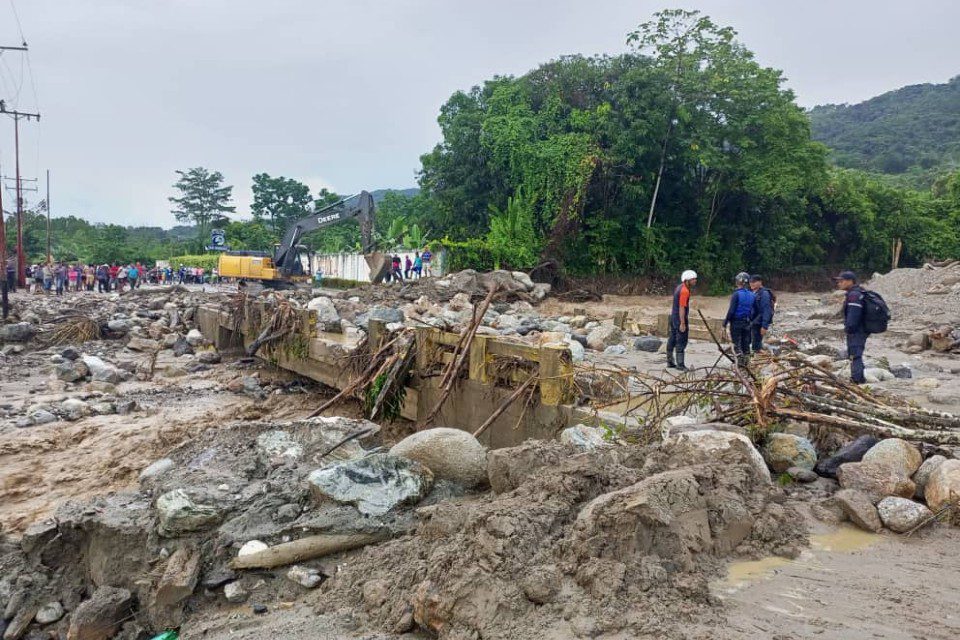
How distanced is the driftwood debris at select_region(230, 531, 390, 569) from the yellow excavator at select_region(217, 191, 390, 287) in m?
19.0

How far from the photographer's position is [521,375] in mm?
7117

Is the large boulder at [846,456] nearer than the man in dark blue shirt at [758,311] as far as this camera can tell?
Yes

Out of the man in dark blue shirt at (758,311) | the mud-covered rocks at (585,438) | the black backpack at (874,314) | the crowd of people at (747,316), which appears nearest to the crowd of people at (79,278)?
the crowd of people at (747,316)

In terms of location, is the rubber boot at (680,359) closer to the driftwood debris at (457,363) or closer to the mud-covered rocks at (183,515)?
the driftwood debris at (457,363)

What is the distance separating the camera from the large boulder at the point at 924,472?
3771mm

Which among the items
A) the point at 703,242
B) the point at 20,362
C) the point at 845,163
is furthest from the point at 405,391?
the point at 845,163

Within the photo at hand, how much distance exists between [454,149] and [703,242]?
36.7ft

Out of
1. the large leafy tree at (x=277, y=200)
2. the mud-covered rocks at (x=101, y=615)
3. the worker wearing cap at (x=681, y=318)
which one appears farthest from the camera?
the large leafy tree at (x=277, y=200)

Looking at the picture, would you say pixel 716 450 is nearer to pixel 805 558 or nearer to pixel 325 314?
pixel 805 558

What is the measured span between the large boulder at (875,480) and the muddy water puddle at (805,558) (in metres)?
0.32

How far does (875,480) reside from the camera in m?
3.81

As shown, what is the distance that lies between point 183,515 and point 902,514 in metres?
4.43

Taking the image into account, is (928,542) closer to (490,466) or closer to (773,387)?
(773,387)

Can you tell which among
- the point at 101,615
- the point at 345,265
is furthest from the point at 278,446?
the point at 345,265
